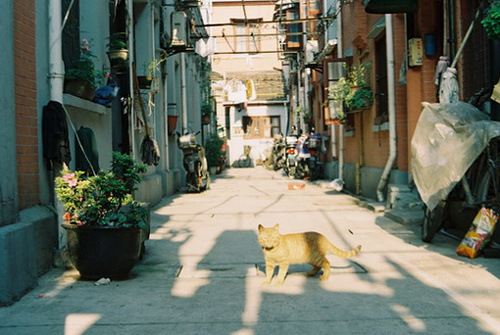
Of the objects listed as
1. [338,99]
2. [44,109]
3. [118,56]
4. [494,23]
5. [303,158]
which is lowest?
[303,158]

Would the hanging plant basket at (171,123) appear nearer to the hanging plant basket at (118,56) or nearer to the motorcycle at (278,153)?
the hanging plant basket at (118,56)

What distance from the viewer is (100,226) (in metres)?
5.19

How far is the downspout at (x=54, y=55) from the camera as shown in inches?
239

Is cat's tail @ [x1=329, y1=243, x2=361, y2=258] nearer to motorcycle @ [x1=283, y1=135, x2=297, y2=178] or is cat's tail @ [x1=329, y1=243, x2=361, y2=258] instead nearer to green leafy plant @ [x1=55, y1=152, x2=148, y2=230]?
green leafy plant @ [x1=55, y1=152, x2=148, y2=230]

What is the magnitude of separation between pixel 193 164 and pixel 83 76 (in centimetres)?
891

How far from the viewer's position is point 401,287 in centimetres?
492

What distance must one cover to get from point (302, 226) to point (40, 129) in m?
4.50

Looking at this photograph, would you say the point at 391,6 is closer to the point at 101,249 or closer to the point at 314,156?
the point at 101,249

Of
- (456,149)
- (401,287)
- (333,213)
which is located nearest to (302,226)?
(333,213)

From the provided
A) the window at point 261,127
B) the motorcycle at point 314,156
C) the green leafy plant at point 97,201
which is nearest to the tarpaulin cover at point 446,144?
the green leafy plant at point 97,201

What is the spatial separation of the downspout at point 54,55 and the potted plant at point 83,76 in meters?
0.58

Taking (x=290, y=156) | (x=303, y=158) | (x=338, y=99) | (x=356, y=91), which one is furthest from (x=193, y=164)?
(x=290, y=156)

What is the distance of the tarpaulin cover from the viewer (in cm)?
610

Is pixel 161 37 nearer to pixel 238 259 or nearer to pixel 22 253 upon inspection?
pixel 238 259
